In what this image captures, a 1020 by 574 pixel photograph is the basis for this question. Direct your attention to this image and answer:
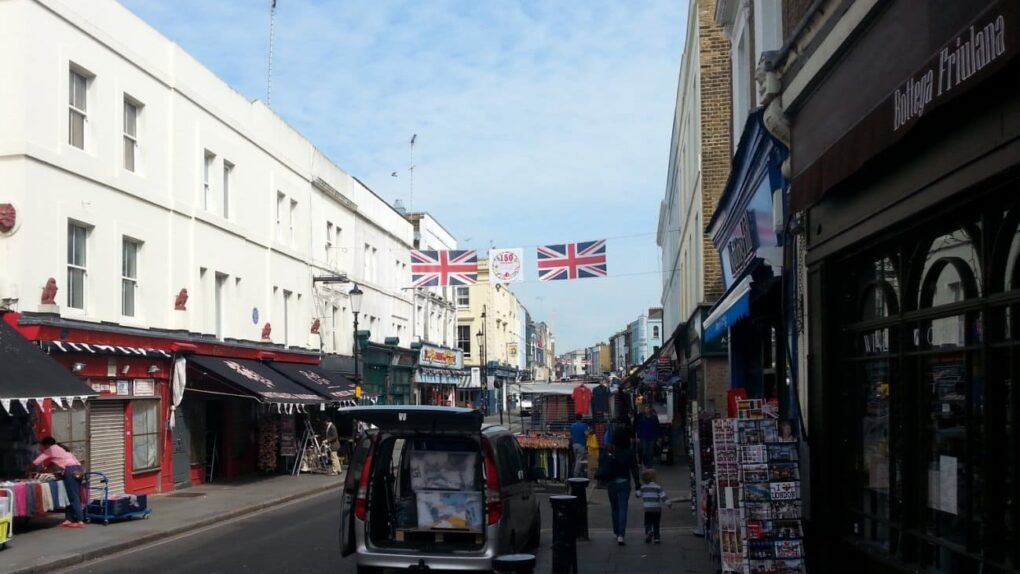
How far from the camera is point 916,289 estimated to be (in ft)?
26.9

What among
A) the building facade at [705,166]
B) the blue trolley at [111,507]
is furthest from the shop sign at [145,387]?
the building facade at [705,166]

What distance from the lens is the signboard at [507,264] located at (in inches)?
1123

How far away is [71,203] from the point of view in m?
19.3

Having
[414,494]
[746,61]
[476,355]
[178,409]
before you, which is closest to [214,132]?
[178,409]

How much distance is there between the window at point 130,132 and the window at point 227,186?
4.70m

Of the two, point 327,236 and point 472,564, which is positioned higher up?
point 327,236

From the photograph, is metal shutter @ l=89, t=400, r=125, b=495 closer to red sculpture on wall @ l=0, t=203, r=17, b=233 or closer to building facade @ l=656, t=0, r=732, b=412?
red sculpture on wall @ l=0, t=203, r=17, b=233

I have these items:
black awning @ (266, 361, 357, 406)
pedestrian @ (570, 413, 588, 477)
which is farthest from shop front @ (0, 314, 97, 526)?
black awning @ (266, 361, 357, 406)

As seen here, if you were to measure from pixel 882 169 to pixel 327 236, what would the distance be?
2969cm

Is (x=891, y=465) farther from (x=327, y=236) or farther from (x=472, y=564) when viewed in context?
(x=327, y=236)

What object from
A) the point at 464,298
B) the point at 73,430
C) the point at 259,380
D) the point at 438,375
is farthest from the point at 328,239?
the point at 464,298

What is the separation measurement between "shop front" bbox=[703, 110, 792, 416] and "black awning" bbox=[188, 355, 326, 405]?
478 inches

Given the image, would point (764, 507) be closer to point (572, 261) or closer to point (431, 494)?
point (431, 494)

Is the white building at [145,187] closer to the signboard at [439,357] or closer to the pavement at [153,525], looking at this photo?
the pavement at [153,525]
